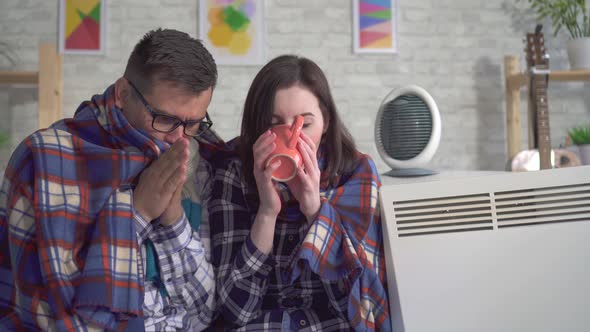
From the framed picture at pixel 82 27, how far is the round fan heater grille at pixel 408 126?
1.54 metres

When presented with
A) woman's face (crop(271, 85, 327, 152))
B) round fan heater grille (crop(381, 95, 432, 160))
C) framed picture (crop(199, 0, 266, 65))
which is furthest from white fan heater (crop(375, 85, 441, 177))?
framed picture (crop(199, 0, 266, 65))

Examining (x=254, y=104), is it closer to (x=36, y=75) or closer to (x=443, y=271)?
(x=443, y=271)

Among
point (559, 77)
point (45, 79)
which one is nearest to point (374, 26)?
point (559, 77)

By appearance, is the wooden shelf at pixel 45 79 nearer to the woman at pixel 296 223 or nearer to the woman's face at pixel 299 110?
the woman at pixel 296 223

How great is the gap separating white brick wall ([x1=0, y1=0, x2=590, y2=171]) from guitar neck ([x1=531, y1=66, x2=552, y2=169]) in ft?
1.47

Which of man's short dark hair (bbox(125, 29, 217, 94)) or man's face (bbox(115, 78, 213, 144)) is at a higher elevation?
man's short dark hair (bbox(125, 29, 217, 94))

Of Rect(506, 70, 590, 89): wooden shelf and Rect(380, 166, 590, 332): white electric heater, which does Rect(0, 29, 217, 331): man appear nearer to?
Rect(380, 166, 590, 332): white electric heater

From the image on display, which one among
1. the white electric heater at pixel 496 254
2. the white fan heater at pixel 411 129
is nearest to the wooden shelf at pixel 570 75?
the white fan heater at pixel 411 129

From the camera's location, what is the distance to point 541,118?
204 centimetres

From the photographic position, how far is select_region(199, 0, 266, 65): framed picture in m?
2.47

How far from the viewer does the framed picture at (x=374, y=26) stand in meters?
2.53

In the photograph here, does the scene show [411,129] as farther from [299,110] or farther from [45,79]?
[45,79]

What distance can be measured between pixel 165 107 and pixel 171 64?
9 cm

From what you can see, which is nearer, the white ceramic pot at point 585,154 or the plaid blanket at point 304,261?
the plaid blanket at point 304,261
